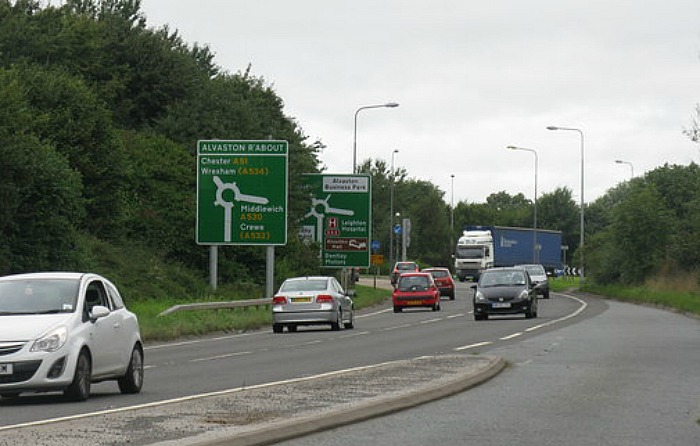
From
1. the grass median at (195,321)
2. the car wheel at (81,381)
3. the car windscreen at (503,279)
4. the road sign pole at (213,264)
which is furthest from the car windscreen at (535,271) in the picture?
the car wheel at (81,381)

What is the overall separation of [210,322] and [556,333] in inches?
407

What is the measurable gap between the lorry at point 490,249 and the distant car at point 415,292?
45676mm

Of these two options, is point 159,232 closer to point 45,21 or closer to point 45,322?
point 45,21

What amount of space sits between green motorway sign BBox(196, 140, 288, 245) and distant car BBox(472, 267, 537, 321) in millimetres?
6573

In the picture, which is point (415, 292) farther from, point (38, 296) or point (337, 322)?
point (38, 296)

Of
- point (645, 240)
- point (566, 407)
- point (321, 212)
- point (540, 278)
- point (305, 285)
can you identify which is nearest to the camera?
point (566, 407)

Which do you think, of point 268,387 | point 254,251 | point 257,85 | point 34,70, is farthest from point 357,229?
point 268,387

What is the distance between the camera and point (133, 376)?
19531 mm

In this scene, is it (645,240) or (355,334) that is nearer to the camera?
(355,334)

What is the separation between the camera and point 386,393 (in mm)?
17109

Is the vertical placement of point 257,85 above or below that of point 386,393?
above

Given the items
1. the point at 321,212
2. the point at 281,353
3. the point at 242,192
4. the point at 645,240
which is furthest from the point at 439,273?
the point at 281,353

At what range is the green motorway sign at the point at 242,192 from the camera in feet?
161

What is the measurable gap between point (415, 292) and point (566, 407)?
139ft
